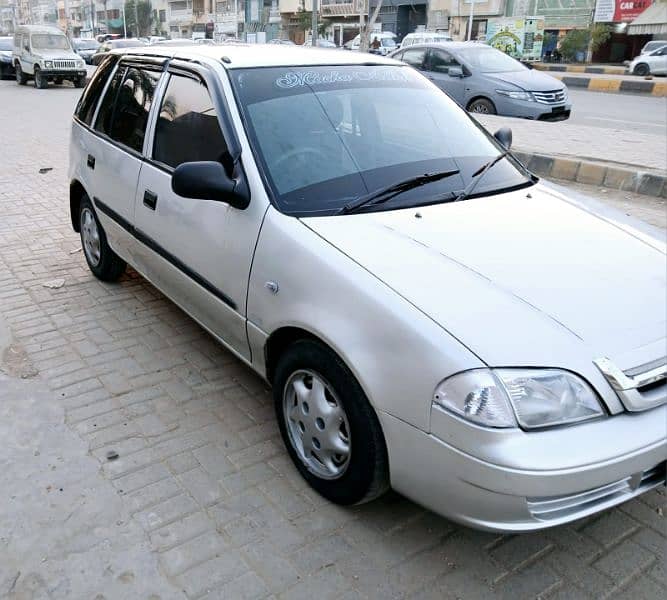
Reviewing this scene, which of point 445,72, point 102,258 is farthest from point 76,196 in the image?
point 445,72

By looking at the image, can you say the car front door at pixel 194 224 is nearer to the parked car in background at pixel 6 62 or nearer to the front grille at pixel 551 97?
the front grille at pixel 551 97

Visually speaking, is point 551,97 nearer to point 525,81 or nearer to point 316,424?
point 525,81

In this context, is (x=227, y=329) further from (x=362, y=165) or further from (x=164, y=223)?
(x=362, y=165)

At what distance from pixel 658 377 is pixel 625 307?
28 centimetres

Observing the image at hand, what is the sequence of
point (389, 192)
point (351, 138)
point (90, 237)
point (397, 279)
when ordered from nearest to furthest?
1. point (397, 279)
2. point (389, 192)
3. point (351, 138)
4. point (90, 237)

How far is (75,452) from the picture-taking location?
2.92m

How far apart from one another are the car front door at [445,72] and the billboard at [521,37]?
23.4 m

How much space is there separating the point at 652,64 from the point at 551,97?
1950 cm

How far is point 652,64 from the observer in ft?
90.9

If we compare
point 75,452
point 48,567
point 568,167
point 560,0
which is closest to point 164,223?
point 75,452

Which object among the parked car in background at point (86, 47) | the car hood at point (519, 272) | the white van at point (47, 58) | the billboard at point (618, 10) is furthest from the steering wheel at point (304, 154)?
the billboard at point (618, 10)

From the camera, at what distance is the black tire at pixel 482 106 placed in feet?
39.9

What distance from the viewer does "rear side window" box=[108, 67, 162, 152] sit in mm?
3738

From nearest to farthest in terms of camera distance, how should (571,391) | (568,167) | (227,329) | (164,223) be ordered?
(571,391)
(227,329)
(164,223)
(568,167)
